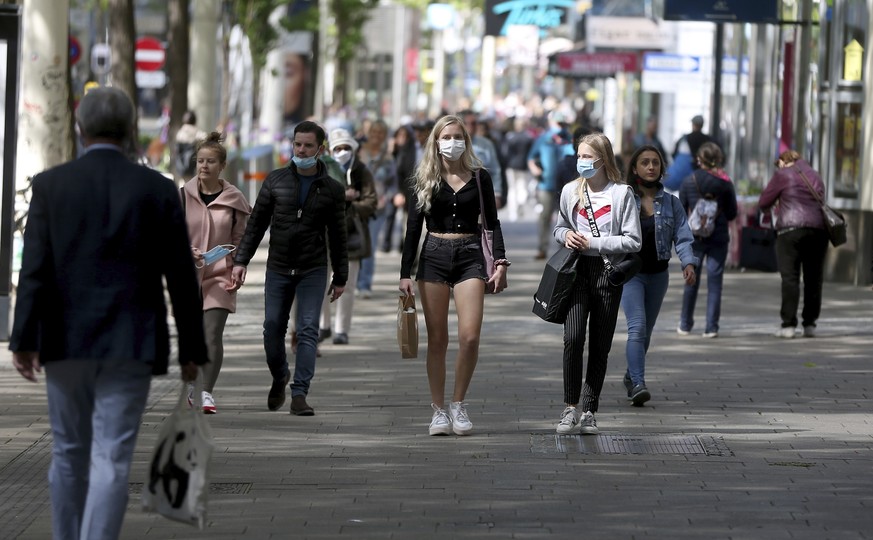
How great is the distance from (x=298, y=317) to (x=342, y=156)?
11.6 ft

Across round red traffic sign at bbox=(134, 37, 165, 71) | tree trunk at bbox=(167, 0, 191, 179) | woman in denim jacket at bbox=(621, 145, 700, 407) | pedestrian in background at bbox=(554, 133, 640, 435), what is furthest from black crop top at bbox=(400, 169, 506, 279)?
round red traffic sign at bbox=(134, 37, 165, 71)

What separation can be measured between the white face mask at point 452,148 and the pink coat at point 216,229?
1.31 meters

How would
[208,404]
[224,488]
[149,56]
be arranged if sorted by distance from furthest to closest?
[149,56] → [208,404] → [224,488]

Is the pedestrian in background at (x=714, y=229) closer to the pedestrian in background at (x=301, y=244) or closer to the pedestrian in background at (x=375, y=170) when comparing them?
the pedestrian in background at (x=375, y=170)

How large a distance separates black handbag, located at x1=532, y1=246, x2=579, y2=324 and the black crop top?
30 centimetres

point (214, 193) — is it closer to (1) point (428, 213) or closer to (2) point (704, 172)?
(1) point (428, 213)

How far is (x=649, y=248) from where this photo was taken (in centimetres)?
997

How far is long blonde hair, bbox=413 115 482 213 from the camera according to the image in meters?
8.93

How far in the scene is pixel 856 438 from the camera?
912 centimetres

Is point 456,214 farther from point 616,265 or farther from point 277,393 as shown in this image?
point 277,393

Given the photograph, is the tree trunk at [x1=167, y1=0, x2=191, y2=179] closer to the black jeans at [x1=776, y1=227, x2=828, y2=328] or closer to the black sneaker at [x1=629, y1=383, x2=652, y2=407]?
the black jeans at [x1=776, y1=227, x2=828, y2=328]

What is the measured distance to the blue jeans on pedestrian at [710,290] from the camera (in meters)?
13.9

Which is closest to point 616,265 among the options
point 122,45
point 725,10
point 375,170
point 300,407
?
point 300,407

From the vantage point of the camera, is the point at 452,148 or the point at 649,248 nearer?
the point at 452,148
